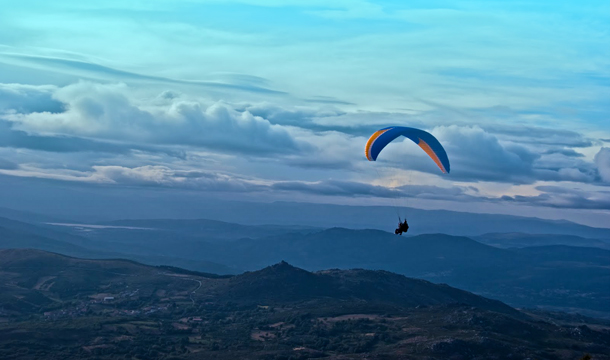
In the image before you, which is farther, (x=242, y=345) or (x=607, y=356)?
(x=242, y=345)

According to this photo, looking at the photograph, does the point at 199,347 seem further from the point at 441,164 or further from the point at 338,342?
the point at 441,164

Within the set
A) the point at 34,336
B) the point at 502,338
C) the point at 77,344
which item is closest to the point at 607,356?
the point at 502,338

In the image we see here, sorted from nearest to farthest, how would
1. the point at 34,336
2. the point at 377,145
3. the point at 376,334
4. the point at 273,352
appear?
1. the point at 377,145
2. the point at 273,352
3. the point at 34,336
4. the point at 376,334

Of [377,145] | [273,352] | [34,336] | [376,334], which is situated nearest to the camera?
[377,145]

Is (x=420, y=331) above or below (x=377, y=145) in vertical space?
below
